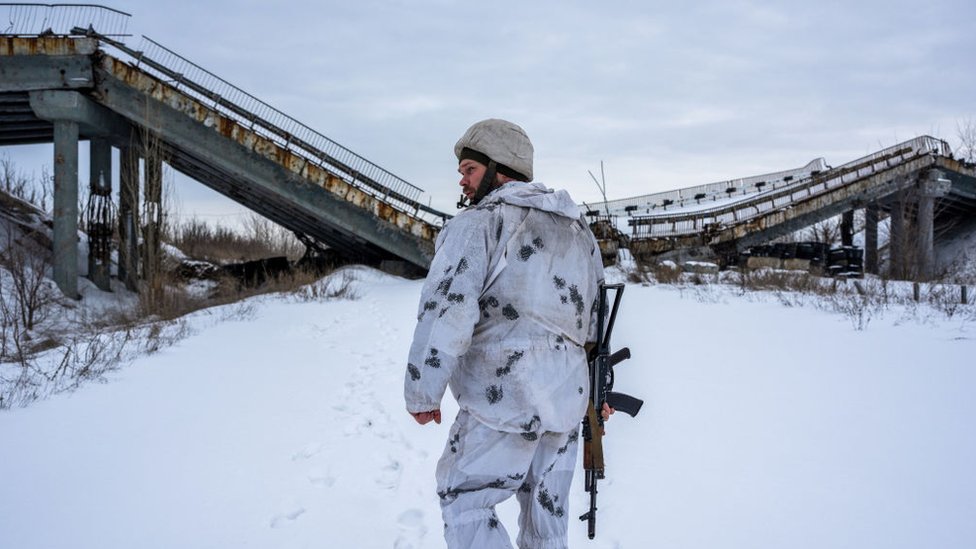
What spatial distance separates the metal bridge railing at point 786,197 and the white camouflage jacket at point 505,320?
2109 centimetres

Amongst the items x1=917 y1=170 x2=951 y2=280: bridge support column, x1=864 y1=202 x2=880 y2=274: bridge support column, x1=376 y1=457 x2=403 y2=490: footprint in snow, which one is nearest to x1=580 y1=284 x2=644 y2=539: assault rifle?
x1=376 y1=457 x2=403 y2=490: footprint in snow

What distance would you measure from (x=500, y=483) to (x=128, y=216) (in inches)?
710

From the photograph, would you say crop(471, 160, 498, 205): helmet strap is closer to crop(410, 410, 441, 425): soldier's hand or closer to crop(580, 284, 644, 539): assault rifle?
crop(580, 284, 644, 539): assault rifle

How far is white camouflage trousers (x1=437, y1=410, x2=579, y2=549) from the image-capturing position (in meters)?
2.10

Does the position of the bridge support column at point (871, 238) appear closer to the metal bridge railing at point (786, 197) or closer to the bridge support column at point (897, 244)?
the bridge support column at point (897, 244)

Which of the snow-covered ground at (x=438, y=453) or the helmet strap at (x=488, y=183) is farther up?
the helmet strap at (x=488, y=183)

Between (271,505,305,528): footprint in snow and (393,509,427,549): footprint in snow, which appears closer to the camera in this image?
(393,509,427,549): footprint in snow

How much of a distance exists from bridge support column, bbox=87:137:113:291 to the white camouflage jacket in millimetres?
17669

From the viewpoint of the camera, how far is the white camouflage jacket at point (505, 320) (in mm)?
2088

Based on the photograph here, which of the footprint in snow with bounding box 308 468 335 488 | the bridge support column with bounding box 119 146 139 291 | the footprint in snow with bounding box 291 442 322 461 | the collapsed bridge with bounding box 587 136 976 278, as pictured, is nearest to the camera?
the footprint in snow with bounding box 308 468 335 488

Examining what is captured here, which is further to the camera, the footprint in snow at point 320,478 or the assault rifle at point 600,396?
the footprint in snow at point 320,478

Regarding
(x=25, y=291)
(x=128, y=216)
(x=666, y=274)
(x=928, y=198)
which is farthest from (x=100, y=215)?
(x=928, y=198)

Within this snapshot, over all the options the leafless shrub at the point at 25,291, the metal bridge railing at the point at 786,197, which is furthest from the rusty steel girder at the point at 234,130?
the metal bridge railing at the point at 786,197

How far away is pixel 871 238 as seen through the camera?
2605cm
